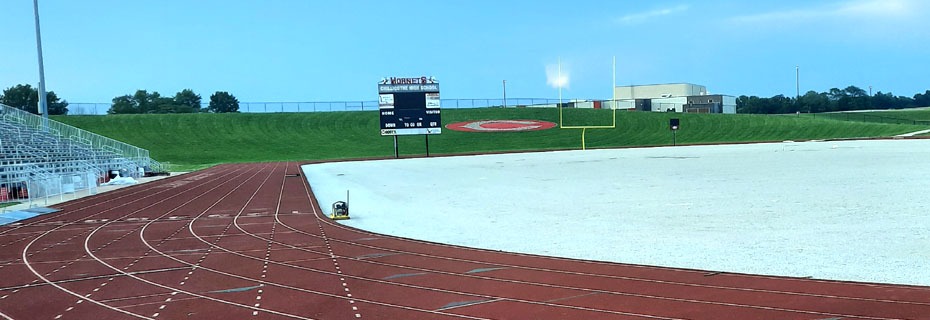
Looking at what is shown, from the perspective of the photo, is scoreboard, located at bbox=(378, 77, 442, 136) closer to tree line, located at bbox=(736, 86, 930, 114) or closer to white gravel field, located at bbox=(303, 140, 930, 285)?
white gravel field, located at bbox=(303, 140, 930, 285)

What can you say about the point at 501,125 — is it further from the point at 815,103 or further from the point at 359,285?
the point at 815,103

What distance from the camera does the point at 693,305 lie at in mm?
6930

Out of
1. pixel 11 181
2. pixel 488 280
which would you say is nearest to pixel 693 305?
pixel 488 280

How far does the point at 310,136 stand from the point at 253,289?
60512 millimetres

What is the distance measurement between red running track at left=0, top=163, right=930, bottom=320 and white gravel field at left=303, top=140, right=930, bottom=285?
86cm

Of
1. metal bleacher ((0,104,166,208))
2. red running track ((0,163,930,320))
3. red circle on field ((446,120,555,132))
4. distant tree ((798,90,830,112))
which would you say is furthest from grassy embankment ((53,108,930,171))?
distant tree ((798,90,830,112))

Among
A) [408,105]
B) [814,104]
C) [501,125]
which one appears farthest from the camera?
[814,104]

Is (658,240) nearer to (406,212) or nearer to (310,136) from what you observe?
(406,212)

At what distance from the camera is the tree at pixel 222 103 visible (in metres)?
90.8

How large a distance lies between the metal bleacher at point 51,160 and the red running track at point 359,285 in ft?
37.6

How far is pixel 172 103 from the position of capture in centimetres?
9594

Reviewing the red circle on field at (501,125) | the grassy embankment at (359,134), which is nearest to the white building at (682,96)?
the grassy embankment at (359,134)

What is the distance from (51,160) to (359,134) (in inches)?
1485

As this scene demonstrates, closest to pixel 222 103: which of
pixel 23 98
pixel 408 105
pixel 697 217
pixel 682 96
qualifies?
pixel 23 98
